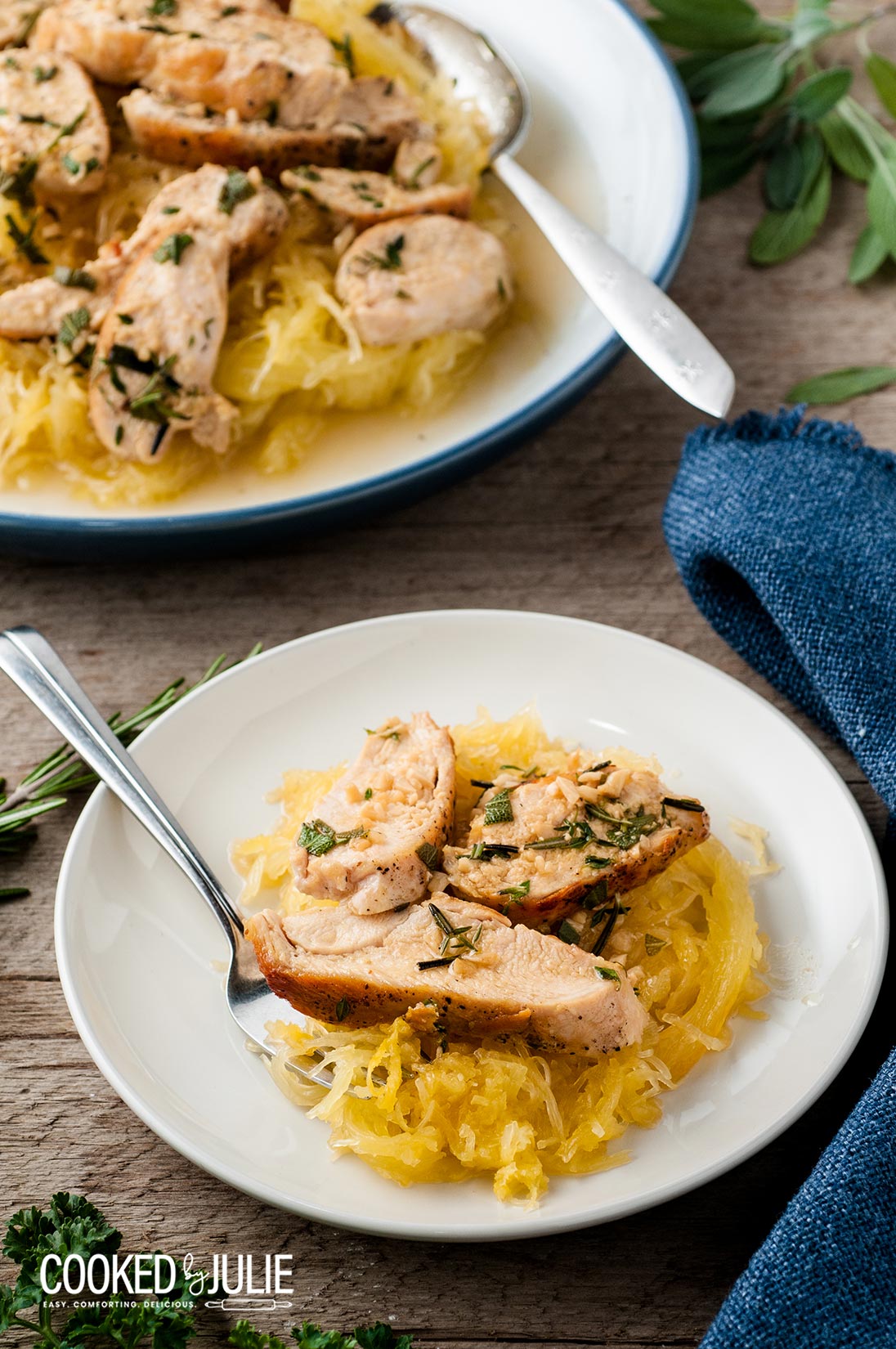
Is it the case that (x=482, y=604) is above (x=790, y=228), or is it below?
below

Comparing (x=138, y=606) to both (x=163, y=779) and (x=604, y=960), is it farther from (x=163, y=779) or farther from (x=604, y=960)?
(x=604, y=960)

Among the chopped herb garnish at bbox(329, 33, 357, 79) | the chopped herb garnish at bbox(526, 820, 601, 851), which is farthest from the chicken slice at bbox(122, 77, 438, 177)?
the chopped herb garnish at bbox(526, 820, 601, 851)

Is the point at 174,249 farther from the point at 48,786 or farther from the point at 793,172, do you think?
the point at 793,172

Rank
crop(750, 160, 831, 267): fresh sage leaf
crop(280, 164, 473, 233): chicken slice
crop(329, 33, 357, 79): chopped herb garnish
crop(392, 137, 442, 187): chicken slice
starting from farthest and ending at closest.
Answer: crop(750, 160, 831, 267): fresh sage leaf < crop(329, 33, 357, 79): chopped herb garnish < crop(392, 137, 442, 187): chicken slice < crop(280, 164, 473, 233): chicken slice

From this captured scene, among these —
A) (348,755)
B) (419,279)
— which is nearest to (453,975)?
(348,755)

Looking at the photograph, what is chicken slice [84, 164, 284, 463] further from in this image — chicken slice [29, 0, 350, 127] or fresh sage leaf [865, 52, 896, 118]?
fresh sage leaf [865, 52, 896, 118]

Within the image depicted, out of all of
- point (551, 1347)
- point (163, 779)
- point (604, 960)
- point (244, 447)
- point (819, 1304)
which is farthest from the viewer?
point (244, 447)

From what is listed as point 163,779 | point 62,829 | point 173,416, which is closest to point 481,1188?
point 163,779
